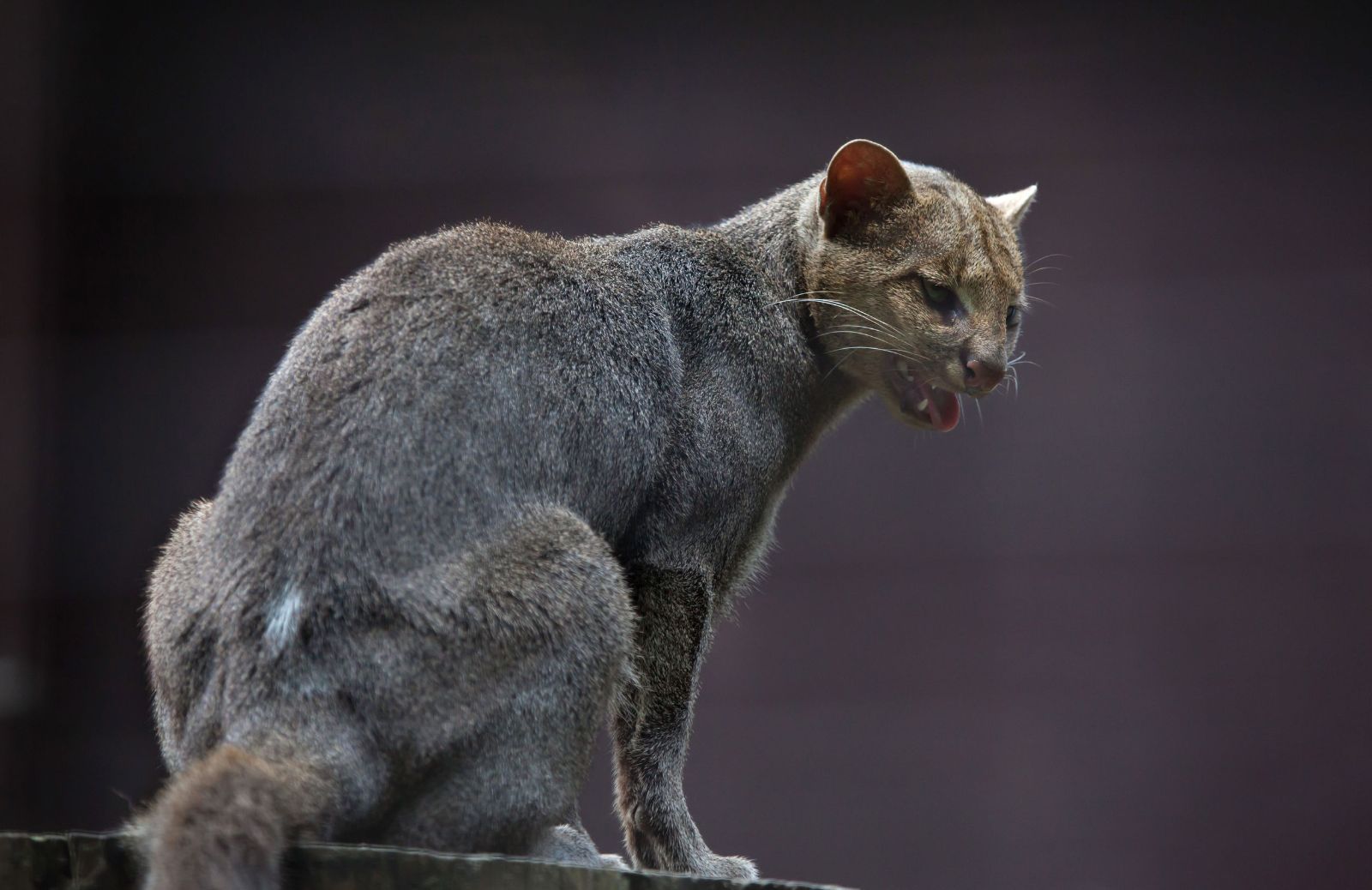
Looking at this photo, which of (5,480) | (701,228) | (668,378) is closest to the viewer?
(668,378)

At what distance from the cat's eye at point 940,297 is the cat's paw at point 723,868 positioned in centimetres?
182

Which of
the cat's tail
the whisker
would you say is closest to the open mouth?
the whisker

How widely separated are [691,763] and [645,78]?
3.81 m

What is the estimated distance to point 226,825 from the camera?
10.2 feet

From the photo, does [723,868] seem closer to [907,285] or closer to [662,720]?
[662,720]

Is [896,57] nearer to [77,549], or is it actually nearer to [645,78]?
[645,78]

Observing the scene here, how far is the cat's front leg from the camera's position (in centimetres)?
424

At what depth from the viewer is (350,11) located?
27.0ft

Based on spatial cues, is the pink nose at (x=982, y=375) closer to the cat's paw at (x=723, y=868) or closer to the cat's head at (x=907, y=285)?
the cat's head at (x=907, y=285)

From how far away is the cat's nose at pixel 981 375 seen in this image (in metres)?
4.52

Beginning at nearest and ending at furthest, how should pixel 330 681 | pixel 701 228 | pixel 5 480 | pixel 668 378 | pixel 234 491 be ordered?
pixel 330 681
pixel 234 491
pixel 668 378
pixel 701 228
pixel 5 480

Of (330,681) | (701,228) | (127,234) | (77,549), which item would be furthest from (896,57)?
(330,681)

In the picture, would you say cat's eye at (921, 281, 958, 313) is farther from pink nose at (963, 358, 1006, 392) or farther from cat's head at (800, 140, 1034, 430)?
pink nose at (963, 358, 1006, 392)

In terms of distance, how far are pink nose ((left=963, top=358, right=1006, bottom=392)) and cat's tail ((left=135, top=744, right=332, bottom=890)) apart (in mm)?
2365
